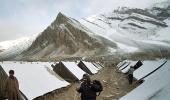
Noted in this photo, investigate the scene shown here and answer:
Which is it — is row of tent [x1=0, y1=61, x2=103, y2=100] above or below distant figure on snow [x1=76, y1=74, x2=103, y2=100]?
below

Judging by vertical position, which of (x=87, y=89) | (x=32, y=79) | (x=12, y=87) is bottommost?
(x=32, y=79)

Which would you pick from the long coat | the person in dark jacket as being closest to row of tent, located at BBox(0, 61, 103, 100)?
the long coat

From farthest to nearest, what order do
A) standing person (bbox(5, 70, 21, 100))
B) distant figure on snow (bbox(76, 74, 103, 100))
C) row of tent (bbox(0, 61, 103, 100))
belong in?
row of tent (bbox(0, 61, 103, 100))
standing person (bbox(5, 70, 21, 100))
distant figure on snow (bbox(76, 74, 103, 100))

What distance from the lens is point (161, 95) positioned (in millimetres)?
10102

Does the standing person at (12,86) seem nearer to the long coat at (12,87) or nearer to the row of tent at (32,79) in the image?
the long coat at (12,87)

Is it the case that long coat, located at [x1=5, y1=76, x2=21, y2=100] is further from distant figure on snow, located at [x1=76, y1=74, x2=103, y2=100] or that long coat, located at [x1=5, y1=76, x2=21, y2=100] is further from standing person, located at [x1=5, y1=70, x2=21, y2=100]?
distant figure on snow, located at [x1=76, y1=74, x2=103, y2=100]

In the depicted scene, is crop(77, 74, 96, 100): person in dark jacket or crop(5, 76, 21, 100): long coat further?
→ crop(5, 76, 21, 100): long coat

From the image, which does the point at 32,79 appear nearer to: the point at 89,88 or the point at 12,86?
the point at 12,86

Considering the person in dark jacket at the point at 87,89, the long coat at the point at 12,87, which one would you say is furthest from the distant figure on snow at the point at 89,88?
the long coat at the point at 12,87

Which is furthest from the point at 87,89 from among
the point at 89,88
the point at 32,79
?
the point at 32,79

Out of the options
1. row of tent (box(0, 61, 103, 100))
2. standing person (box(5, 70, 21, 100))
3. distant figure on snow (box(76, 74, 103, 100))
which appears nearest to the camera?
distant figure on snow (box(76, 74, 103, 100))

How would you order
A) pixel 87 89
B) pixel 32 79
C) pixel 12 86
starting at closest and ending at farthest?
pixel 87 89 → pixel 12 86 → pixel 32 79

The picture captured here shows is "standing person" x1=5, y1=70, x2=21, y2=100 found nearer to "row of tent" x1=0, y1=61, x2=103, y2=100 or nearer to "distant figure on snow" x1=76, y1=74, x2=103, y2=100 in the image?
"row of tent" x1=0, y1=61, x2=103, y2=100

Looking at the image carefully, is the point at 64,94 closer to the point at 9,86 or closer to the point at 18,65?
the point at 18,65
